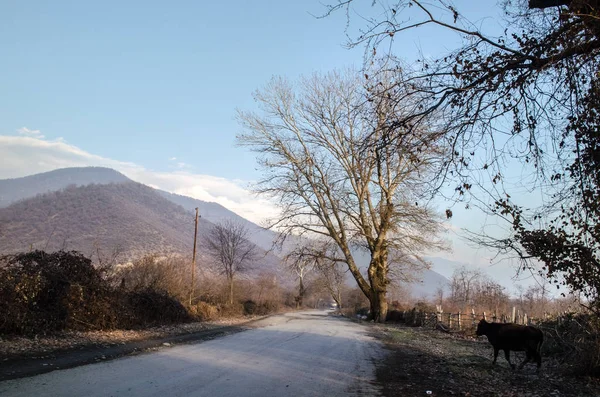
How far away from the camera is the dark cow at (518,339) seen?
29.1 ft

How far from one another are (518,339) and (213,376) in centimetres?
672

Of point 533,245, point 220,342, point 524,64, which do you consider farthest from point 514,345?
point 220,342

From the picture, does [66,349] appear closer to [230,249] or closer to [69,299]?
[69,299]

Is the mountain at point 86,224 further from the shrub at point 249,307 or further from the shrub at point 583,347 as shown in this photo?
the shrub at point 583,347

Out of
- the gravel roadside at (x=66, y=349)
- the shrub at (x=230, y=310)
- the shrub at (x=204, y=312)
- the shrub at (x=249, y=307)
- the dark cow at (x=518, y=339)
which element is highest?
the dark cow at (x=518, y=339)

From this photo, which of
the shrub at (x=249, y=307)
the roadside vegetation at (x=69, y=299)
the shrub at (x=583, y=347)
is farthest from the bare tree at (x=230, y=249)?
the shrub at (x=583, y=347)

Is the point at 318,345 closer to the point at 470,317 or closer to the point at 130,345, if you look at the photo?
the point at 130,345

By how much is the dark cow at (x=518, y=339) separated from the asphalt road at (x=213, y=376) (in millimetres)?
3046

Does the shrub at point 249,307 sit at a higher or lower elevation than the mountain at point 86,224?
lower

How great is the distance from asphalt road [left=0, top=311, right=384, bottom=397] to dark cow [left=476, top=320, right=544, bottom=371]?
3046mm

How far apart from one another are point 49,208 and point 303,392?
10341cm

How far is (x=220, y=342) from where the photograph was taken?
1307 centimetres

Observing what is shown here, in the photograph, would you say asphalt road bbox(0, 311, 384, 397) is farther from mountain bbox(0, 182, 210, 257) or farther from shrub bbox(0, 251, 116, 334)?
mountain bbox(0, 182, 210, 257)

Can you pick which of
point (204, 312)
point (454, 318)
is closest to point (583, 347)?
point (454, 318)
